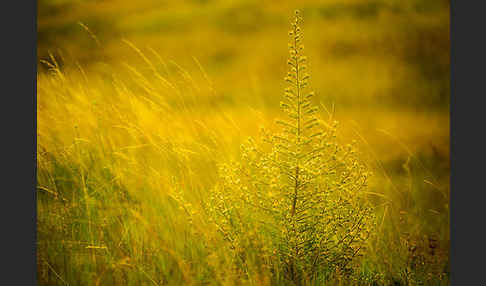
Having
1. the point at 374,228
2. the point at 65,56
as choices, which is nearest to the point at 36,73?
the point at 65,56

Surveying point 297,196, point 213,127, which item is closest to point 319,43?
point 213,127

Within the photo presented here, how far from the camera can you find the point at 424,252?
268cm

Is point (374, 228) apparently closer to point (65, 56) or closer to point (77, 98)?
point (77, 98)

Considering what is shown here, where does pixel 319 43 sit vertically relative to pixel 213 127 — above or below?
above

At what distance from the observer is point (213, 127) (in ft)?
9.46

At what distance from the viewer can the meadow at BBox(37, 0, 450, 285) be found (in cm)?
264

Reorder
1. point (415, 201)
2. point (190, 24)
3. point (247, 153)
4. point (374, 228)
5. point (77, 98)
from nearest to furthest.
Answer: point (247, 153), point (374, 228), point (415, 201), point (190, 24), point (77, 98)

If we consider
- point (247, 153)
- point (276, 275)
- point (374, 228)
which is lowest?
point (276, 275)

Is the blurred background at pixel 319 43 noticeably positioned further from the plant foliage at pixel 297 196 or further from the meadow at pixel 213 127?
the plant foliage at pixel 297 196

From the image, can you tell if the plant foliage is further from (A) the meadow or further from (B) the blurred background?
(B) the blurred background

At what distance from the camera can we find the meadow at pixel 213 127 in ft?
8.65

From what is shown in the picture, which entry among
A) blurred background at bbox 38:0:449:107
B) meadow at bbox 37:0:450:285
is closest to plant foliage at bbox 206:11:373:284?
meadow at bbox 37:0:450:285

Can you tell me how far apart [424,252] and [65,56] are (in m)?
2.43

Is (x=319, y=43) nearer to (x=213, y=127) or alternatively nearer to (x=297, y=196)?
(x=213, y=127)
